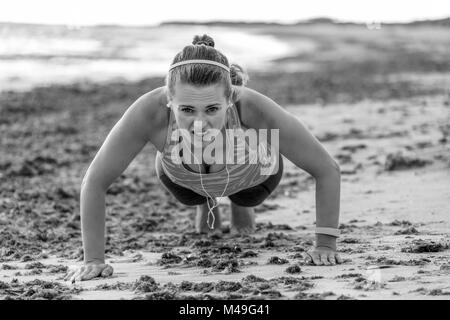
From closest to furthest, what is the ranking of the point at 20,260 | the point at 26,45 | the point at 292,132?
the point at 292,132 → the point at 20,260 → the point at 26,45

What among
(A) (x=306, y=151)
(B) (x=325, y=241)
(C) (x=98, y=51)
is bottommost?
(B) (x=325, y=241)

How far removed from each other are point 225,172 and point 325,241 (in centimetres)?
67

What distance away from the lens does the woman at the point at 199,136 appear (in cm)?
365

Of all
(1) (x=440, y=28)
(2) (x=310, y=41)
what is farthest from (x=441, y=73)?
(1) (x=440, y=28)

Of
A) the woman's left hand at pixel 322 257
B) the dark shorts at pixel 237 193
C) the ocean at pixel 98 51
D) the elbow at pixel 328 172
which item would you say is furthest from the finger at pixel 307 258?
the ocean at pixel 98 51

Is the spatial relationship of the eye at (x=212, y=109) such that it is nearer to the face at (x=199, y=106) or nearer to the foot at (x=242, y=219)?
the face at (x=199, y=106)

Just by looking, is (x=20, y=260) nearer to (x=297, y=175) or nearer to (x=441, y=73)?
(x=297, y=175)

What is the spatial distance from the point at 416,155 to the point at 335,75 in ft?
35.6

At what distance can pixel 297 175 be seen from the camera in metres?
7.14

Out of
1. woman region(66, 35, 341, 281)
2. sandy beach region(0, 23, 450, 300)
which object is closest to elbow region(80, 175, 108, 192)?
woman region(66, 35, 341, 281)

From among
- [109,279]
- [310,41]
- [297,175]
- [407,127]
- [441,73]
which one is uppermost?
[310,41]

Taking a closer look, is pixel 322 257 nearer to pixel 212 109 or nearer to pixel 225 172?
pixel 225 172

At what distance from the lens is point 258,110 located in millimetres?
3896

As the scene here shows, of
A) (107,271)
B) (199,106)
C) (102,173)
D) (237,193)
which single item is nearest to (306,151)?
(199,106)
